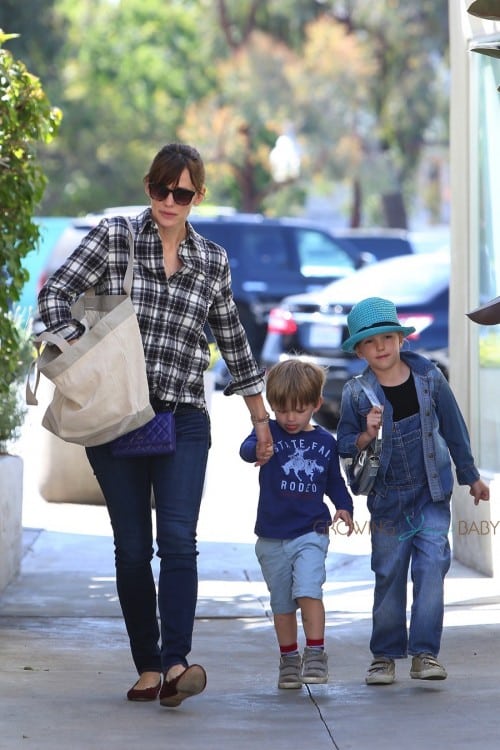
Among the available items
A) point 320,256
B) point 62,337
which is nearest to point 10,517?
point 62,337

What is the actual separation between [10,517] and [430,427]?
307 cm

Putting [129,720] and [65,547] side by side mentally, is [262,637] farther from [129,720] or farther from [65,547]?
[65,547]

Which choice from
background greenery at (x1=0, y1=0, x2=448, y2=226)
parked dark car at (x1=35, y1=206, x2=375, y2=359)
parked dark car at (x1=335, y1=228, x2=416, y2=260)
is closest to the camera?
parked dark car at (x1=35, y1=206, x2=375, y2=359)

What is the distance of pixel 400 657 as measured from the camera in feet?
18.1

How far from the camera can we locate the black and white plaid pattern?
16.5 feet

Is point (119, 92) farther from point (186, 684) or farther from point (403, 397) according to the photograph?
point (186, 684)

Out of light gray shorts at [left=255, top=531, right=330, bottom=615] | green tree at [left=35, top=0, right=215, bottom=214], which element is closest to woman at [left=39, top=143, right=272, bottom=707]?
light gray shorts at [left=255, top=531, right=330, bottom=615]

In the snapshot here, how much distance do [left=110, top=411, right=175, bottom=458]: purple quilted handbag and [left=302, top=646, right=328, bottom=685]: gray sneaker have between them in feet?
2.96

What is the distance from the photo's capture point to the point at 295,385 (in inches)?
209

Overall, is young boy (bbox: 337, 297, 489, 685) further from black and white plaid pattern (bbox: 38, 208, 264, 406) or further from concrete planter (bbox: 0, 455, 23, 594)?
concrete planter (bbox: 0, 455, 23, 594)

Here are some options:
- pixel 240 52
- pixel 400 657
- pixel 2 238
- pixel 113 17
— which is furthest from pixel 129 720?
pixel 113 17

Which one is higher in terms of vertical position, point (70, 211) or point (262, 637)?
point (70, 211)

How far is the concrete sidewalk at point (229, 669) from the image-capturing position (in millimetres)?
4773

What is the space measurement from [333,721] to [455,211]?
408 cm
